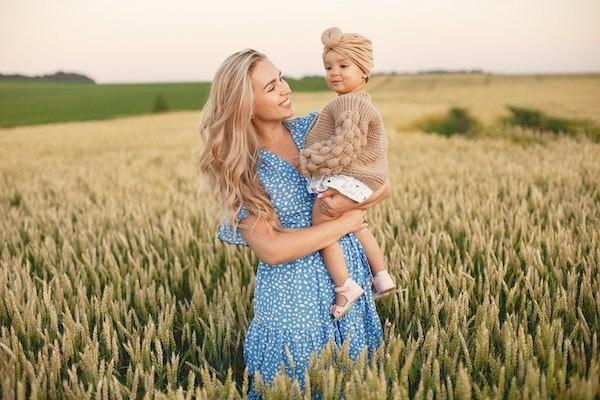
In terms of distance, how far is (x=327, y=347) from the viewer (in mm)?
1438

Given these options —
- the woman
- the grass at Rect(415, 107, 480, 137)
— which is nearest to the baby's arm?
the woman

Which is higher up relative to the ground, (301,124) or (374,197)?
(301,124)

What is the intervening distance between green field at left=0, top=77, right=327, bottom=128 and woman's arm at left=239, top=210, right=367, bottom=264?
16925mm

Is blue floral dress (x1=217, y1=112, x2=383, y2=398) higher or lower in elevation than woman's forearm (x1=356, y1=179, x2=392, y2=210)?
lower

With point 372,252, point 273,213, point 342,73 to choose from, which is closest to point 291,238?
point 273,213

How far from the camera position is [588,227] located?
3.04 metres

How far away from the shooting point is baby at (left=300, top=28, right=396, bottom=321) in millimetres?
1557

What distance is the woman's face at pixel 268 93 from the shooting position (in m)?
1.70

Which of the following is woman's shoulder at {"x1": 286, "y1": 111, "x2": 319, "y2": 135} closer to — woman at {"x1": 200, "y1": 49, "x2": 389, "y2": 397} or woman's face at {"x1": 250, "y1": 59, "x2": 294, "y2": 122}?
woman at {"x1": 200, "y1": 49, "x2": 389, "y2": 397}

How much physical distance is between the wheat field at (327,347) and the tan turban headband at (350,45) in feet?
2.34

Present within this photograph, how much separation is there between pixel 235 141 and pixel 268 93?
0.20m

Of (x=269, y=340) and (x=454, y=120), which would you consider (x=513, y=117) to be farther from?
(x=269, y=340)

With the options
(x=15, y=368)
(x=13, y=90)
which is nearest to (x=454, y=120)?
(x=15, y=368)

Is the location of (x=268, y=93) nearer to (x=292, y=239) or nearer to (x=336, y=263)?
(x=292, y=239)
